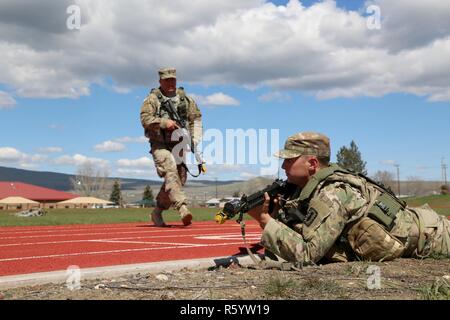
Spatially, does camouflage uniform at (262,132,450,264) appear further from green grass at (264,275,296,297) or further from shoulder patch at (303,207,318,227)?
green grass at (264,275,296,297)

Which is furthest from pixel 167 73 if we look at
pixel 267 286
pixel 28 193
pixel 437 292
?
pixel 28 193

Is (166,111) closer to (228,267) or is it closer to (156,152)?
(156,152)

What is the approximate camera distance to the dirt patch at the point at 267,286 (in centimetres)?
336

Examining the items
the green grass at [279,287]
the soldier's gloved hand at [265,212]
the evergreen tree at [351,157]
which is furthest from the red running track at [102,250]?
the evergreen tree at [351,157]

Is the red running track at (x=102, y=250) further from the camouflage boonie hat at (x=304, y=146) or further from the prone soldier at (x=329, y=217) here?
the camouflage boonie hat at (x=304, y=146)

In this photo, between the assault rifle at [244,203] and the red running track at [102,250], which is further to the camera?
the red running track at [102,250]

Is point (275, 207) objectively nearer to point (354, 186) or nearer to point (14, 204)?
point (354, 186)

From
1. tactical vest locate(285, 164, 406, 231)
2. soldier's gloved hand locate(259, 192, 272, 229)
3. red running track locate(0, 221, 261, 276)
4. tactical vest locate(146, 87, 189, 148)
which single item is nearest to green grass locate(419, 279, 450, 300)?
tactical vest locate(285, 164, 406, 231)

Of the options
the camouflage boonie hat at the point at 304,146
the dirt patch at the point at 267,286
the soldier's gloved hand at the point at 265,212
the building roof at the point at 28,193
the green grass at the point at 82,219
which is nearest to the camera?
the dirt patch at the point at 267,286

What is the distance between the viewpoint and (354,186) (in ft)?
15.4

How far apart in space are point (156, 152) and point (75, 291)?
691 cm

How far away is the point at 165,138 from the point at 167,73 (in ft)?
3.69

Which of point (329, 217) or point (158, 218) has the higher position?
point (329, 217)
